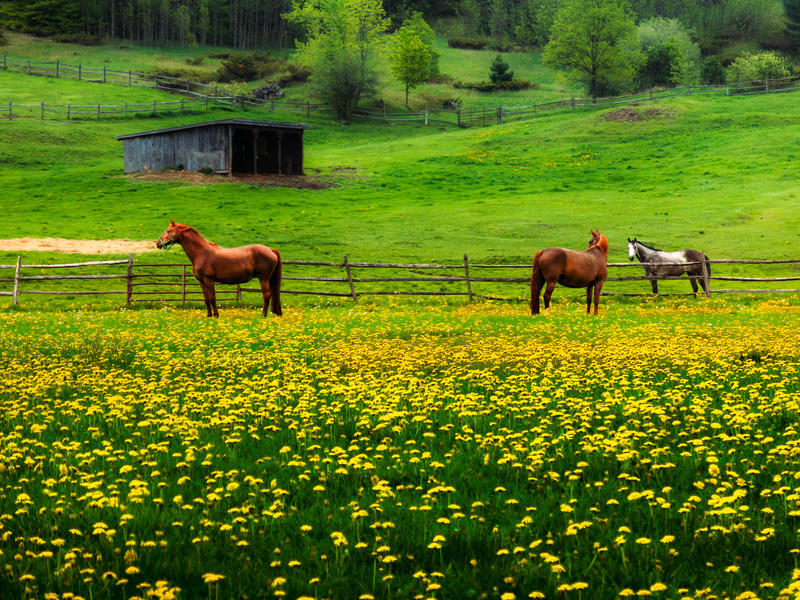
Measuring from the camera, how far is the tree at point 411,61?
86562 millimetres

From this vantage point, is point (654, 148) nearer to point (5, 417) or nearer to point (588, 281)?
point (588, 281)

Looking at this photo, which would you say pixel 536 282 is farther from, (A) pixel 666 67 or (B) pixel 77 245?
(A) pixel 666 67

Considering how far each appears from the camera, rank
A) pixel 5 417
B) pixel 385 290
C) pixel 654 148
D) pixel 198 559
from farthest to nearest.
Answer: pixel 654 148 < pixel 385 290 < pixel 5 417 < pixel 198 559

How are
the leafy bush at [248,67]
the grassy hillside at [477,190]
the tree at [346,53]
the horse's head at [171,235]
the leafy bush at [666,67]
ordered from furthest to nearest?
the leafy bush at [248,67] < the leafy bush at [666,67] < the tree at [346,53] < the grassy hillside at [477,190] < the horse's head at [171,235]

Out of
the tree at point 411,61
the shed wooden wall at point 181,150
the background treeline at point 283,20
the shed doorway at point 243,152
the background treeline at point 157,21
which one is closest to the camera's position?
the shed wooden wall at point 181,150

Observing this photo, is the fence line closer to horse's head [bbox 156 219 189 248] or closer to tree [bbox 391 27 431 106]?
tree [bbox 391 27 431 106]

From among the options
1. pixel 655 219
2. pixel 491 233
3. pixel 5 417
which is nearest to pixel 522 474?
pixel 5 417

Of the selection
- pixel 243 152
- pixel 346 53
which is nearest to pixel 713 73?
pixel 346 53

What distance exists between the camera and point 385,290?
29312 mm

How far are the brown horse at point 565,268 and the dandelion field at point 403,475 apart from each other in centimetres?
782

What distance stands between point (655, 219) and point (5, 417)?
38.1 m

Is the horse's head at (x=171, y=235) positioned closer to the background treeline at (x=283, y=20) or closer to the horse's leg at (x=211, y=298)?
the horse's leg at (x=211, y=298)

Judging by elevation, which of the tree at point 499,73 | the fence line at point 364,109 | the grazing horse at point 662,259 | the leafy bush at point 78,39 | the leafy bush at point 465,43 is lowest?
the grazing horse at point 662,259

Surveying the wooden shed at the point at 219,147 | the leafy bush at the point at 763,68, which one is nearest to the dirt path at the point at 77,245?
the wooden shed at the point at 219,147
